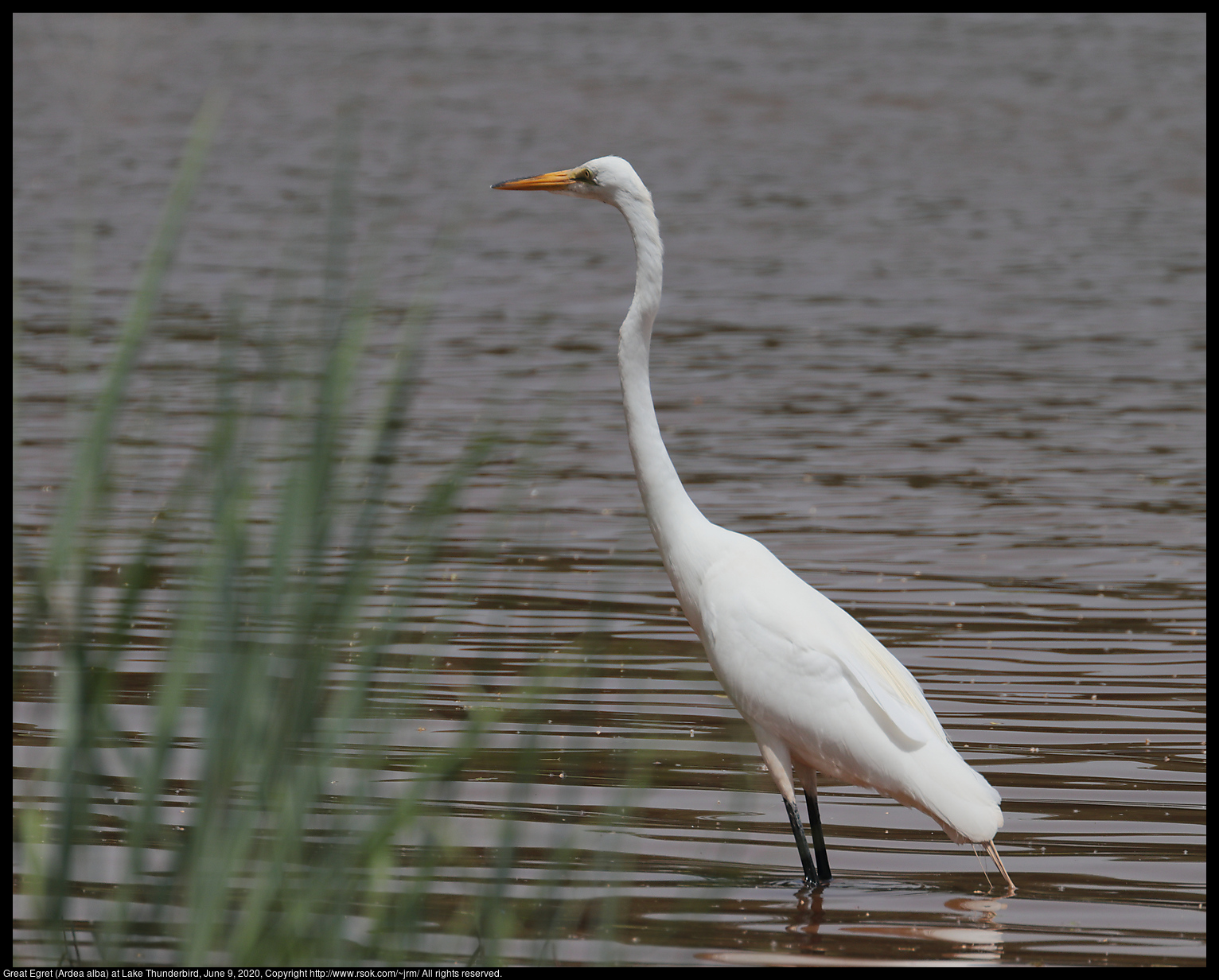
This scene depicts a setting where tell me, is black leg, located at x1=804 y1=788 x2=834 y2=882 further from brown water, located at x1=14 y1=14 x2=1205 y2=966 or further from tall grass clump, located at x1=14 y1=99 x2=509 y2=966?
tall grass clump, located at x1=14 y1=99 x2=509 y2=966

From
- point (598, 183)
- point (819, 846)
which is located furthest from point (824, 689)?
point (598, 183)

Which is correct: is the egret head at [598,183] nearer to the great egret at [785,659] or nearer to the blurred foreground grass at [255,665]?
the great egret at [785,659]

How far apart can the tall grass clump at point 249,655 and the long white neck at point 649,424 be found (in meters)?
2.37

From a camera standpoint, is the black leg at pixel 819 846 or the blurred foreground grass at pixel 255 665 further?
the black leg at pixel 819 846

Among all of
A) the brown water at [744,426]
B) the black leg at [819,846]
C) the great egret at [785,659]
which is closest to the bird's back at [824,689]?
the great egret at [785,659]

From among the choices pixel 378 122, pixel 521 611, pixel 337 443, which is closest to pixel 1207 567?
pixel 521 611

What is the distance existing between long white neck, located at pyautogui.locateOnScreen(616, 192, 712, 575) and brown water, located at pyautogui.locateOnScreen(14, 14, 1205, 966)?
26cm

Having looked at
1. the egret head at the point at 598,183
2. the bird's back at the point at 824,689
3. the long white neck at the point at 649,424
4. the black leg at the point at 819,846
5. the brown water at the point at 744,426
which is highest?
the egret head at the point at 598,183

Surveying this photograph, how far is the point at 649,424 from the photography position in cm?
495

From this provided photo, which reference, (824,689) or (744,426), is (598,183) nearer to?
(824,689)

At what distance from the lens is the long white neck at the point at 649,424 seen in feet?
16.2

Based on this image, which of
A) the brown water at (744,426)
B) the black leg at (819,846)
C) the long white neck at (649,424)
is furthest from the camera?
the long white neck at (649,424)

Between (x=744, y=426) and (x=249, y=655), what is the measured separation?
8754 mm
